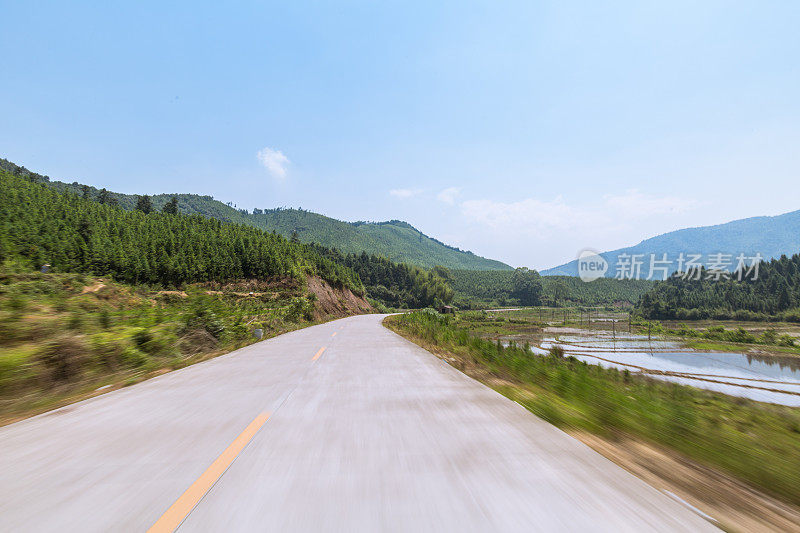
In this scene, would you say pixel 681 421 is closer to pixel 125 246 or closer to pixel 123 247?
pixel 123 247

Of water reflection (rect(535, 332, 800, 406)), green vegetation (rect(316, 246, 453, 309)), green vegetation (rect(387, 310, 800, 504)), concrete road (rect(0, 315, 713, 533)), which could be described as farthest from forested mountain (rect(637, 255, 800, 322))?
concrete road (rect(0, 315, 713, 533))

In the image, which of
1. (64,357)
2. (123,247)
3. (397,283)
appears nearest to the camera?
(64,357)

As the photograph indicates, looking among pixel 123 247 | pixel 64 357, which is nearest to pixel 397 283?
pixel 123 247

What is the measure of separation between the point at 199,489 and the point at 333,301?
57920 millimetres

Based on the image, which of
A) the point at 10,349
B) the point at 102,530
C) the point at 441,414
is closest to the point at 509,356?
the point at 441,414

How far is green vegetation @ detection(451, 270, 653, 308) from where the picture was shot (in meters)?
156

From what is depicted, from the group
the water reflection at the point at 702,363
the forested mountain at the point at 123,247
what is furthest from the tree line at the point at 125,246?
the water reflection at the point at 702,363

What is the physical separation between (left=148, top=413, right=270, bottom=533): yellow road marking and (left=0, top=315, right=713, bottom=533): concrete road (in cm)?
1

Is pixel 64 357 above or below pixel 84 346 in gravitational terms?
below

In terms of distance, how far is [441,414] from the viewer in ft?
14.4

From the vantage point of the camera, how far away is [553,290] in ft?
518

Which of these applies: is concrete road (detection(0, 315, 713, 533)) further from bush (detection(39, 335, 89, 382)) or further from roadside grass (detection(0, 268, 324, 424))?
bush (detection(39, 335, 89, 382))

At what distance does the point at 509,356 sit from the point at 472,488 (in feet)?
23.6

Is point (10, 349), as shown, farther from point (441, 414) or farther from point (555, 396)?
point (555, 396)
